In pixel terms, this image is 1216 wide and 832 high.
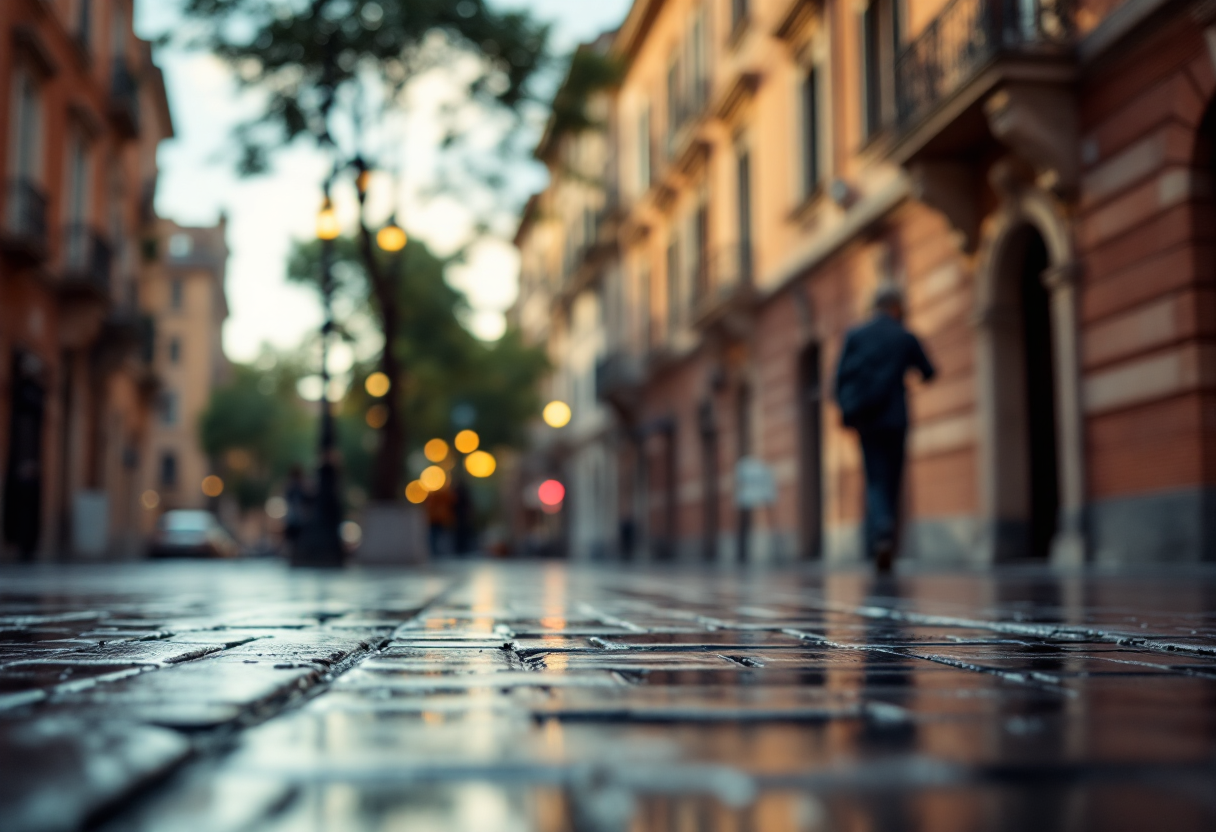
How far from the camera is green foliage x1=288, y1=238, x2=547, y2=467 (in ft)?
130

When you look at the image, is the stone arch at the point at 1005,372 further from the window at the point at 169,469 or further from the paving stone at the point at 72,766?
the window at the point at 169,469

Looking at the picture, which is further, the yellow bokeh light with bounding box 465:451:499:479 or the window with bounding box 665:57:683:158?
the yellow bokeh light with bounding box 465:451:499:479

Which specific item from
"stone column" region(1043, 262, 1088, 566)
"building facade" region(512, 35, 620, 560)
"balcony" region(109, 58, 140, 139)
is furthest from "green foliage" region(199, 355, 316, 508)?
"stone column" region(1043, 262, 1088, 566)

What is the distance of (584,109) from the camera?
2283 cm

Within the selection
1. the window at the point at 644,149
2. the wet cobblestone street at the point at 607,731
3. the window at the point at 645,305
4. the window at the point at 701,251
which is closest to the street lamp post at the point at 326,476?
the window at the point at 701,251

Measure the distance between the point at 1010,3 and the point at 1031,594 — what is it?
26.0ft

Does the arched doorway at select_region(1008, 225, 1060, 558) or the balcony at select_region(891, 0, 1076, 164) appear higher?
the balcony at select_region(891, 0, 1076, 164)

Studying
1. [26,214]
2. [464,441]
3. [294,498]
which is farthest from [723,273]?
[464,441]

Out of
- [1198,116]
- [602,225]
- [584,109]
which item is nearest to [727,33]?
[584,109]

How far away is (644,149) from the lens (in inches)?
1403

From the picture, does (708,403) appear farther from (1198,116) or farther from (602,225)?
(1198,116)

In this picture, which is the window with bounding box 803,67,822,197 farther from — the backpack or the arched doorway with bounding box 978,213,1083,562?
the backpack

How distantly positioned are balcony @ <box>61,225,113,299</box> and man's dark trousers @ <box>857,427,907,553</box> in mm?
19400

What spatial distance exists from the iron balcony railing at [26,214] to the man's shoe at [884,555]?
52.9 ft
